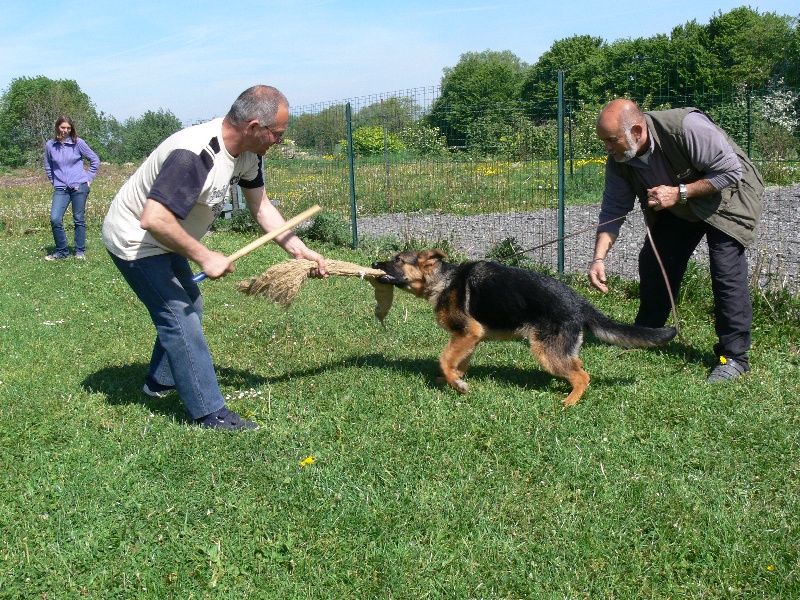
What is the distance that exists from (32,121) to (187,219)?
37.7 metres

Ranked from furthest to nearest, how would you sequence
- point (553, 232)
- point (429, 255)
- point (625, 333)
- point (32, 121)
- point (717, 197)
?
point (32, 121), point (553, 232), point (429, 255), point (717, 197), point (625, 333)

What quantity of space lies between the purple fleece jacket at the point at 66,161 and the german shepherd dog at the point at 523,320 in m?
9.15

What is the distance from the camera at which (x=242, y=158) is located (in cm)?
458

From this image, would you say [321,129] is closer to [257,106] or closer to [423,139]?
[423,139]

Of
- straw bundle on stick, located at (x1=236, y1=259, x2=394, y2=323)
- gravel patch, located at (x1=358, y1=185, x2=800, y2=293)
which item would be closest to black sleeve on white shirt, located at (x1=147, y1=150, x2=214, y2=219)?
straw bundle on stick, located at (x1=236, y1=259, x2=394, y2=323)

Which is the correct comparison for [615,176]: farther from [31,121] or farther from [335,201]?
[31,121]

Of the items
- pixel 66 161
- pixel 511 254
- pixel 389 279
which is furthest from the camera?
pixel 66 161

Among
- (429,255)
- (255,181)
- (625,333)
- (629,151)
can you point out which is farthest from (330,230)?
(625,333)

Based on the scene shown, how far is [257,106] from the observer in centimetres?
418

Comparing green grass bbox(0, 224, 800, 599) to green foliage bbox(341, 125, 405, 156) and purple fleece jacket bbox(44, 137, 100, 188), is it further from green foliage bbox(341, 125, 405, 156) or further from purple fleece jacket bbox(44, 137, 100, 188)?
purple fleece jacket bbox(44, 137, 100, 188)

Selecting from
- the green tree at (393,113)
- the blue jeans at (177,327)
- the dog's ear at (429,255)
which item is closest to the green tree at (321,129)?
the green tree at (393,113)

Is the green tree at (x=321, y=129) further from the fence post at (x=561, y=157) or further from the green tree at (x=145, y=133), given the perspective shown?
the green tree at (x=145, y=133)

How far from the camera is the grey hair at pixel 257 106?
418 cm

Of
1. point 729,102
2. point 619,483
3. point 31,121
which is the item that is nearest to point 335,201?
point 729,102
